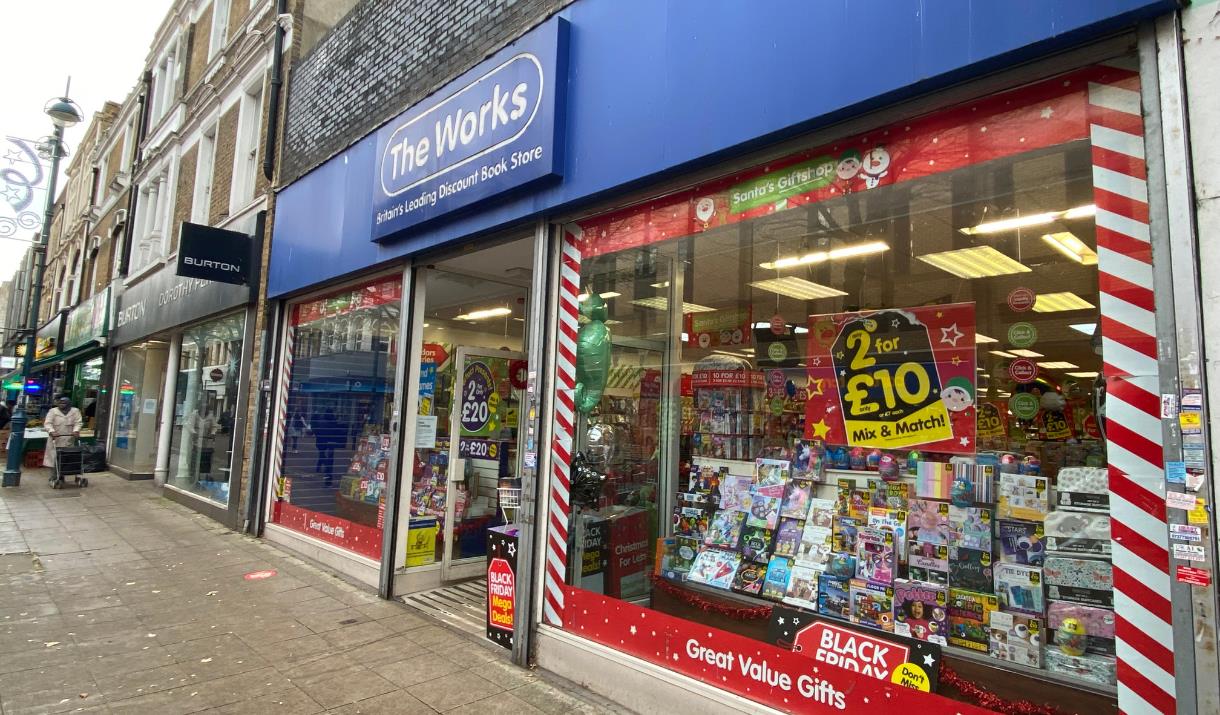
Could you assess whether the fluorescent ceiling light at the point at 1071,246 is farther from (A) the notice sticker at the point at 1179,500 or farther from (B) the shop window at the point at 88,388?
(B) the shop window at the point at 88,388

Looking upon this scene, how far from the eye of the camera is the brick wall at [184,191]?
43.4 ft

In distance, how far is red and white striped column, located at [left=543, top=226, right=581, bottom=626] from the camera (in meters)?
4.56

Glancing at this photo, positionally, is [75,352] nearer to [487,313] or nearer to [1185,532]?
[487,313]

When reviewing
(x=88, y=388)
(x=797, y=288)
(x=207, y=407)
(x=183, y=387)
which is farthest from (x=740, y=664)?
(x=88, y=388)

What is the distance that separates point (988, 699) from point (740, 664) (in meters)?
1.20

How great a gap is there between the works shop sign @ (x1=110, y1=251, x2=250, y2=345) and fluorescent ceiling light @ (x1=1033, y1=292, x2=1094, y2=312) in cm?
975

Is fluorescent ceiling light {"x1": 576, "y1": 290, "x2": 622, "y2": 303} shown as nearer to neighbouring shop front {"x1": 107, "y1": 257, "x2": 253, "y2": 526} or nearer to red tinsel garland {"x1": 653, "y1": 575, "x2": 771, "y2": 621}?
red tinsel garland {"x1": 653, "y1": 575, "x2": 771, "y2": 621}

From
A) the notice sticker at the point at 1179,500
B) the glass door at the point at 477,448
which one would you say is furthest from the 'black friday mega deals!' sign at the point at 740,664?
the glass door at the point at 477,448

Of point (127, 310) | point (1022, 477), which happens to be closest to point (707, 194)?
point (1022, 477)

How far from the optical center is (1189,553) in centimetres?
219

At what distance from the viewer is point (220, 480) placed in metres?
10.0

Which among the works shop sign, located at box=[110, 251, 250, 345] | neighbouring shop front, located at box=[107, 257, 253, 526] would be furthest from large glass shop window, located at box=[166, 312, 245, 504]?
the works shop sign, located at box=[110, 251, 250, 345]

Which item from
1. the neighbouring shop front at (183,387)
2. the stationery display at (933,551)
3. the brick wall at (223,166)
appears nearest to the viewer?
the stationery display at (933,551)

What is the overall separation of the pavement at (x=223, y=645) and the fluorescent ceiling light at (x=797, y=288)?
3455 millimetres
